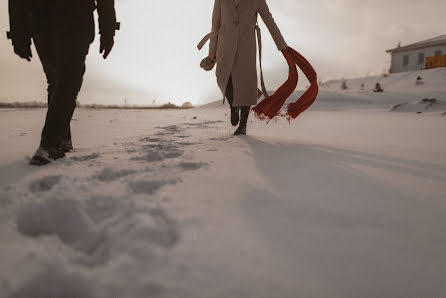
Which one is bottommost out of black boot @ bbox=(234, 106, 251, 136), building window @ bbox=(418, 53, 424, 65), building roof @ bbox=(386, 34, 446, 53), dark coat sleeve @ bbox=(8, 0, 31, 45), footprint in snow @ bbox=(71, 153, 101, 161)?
footprint in snow @ bbox=(71, 153, 101, 161)

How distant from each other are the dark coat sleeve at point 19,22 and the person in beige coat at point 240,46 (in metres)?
1.82

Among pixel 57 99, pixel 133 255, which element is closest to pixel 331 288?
pixel 133 255

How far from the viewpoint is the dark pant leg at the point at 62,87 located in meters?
1.90

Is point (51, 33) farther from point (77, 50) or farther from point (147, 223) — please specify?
point (147, 223)

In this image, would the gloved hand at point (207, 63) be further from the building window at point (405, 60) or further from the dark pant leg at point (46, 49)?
the building window at point (405, 60)

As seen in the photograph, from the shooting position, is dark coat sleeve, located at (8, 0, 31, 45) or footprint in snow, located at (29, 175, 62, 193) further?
dark coat sleeve, located at (8, 0, 31, 45)

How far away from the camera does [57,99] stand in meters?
1.93

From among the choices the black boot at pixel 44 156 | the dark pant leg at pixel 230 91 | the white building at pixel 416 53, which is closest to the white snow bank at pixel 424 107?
the dark pant leg at pixel 230 91

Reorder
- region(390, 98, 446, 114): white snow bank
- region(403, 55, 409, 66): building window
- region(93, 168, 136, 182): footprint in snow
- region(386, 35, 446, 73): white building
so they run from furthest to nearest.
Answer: region(403, 55, 409, 66): building window → region(386, 35, 446, 73): white building → region(390, 98, 446, 114): white snow bank → region(93, 168, 136, 182): footprint in snow

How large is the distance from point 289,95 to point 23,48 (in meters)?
2.35

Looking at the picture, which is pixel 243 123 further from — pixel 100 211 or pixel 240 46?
pixel 100 211

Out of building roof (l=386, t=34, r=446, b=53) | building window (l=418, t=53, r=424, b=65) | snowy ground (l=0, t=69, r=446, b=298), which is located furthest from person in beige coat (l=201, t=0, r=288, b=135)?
building window (l=418, t=53, r=424, b=65)

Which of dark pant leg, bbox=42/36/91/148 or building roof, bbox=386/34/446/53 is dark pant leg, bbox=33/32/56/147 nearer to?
dark pant leg, bbox=42/36/91/148

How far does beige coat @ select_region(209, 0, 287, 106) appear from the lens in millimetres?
3137
